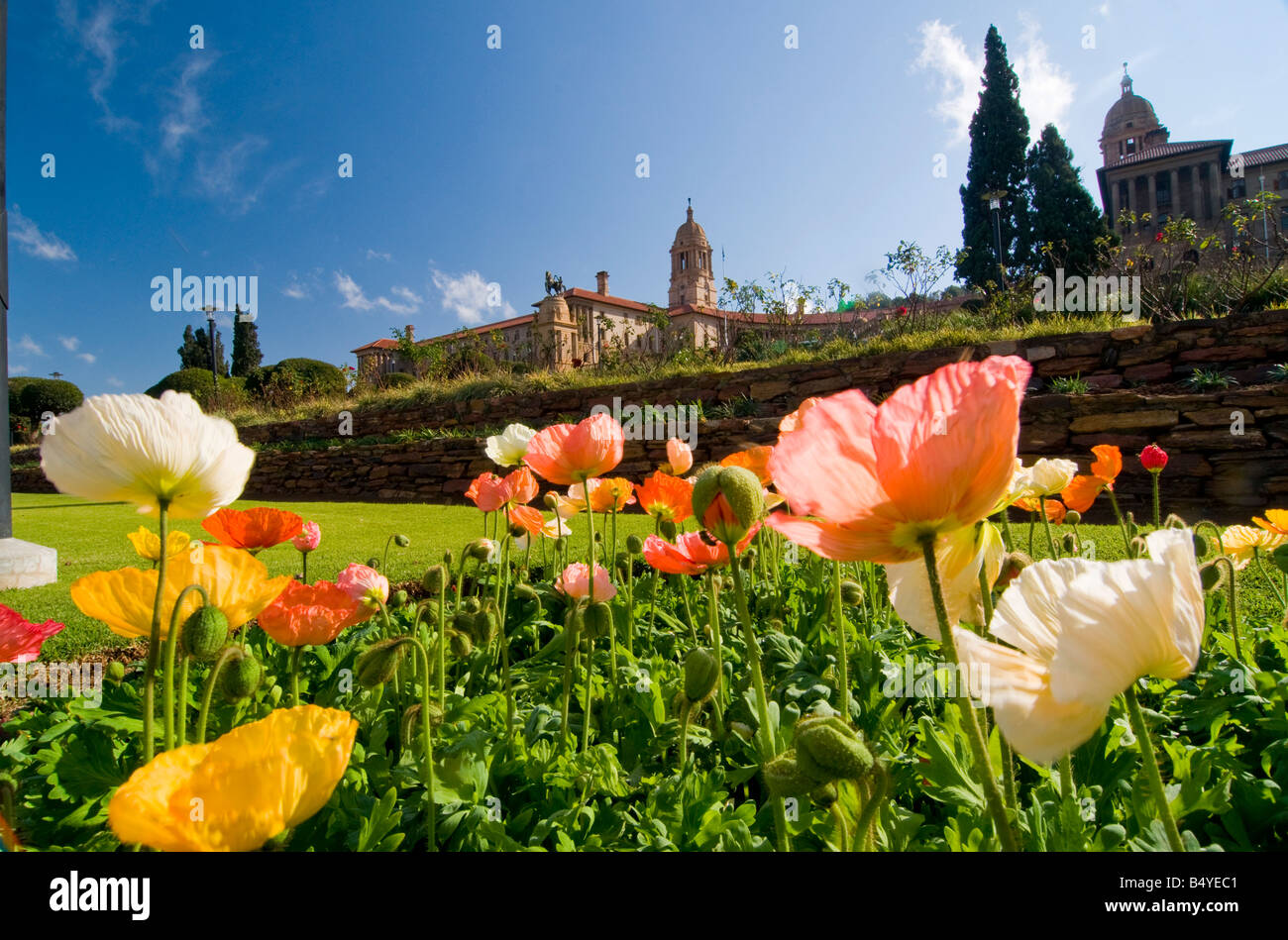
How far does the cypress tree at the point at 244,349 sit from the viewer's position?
95.8 feet

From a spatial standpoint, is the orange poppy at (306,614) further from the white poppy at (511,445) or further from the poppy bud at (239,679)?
the white poppy at (511,445)

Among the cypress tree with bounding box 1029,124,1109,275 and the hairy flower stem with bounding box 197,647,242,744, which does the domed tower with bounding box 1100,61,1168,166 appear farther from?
the hairy flower stem with bounding box 197,647,242,744

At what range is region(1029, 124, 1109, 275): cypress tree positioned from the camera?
922 inches

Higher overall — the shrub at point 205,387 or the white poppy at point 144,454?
the shrub at point 205,387

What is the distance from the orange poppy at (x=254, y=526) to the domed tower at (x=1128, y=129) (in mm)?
55508

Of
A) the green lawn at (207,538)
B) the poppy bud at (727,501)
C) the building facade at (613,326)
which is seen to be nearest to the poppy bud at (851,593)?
the poppy bud at (727,501)

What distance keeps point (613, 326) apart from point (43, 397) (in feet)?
44.8

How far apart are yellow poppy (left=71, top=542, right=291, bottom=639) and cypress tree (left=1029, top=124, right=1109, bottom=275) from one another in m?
27.6

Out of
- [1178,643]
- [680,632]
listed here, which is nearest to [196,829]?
[1178,643]

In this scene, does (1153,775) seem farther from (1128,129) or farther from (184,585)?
(1128,129)

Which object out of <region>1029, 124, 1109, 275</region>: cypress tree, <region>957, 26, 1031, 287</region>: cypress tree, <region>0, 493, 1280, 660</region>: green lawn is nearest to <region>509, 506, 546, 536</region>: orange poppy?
<region>0, 493, 1280, 660</region>: green lawn

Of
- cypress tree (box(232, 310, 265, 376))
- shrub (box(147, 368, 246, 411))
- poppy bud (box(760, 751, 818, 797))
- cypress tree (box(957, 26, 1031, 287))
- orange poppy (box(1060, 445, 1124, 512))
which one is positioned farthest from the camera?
cypress tree (box(232, 310, 265, 376))

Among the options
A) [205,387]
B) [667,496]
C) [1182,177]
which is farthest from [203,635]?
[1182,177]
